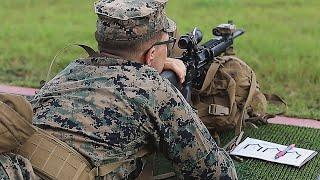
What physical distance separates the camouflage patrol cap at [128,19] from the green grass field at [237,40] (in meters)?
2.50

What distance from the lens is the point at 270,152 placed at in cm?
393

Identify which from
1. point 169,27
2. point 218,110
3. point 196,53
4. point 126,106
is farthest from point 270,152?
point 126,106

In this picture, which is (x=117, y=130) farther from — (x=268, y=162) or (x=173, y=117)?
(x=268, y=162)

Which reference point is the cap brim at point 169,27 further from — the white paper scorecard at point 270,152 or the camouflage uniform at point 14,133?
the white paper scorecard at point 270,152

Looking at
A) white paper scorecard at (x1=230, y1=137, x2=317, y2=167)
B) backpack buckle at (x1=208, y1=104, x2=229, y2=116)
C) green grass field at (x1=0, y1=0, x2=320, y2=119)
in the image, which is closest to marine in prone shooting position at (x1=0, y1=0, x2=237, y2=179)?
white paper scorecard at (x1=230, y1=137, x2=317, y2=167)

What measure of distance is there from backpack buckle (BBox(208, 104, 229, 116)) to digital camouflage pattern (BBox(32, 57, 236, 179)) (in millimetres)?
1324

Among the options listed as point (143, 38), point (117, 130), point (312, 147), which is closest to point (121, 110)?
point (117, 130)

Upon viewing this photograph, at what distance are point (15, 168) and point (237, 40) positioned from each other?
4.88 metres

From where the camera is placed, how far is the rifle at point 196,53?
358 centimetres

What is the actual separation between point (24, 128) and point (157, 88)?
55 centimetres

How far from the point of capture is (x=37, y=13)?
847 cm

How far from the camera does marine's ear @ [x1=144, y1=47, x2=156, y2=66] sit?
2.64m

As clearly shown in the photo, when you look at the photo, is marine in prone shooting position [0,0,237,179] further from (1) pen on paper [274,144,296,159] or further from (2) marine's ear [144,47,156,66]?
(1) pen on paper [274,144,296,159]

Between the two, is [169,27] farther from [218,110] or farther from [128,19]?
[218,110]
